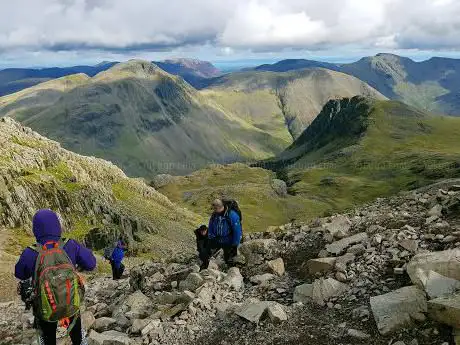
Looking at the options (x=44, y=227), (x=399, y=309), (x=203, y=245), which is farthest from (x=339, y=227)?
(x=44, y=227)

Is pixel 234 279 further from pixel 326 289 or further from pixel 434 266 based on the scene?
pixel 434 266

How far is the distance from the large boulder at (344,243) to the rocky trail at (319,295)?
40 mm

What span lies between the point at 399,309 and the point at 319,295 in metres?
3.15

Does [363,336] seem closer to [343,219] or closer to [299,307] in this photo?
[299,307]

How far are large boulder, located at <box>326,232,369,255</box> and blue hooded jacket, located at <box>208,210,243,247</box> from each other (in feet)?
12.8

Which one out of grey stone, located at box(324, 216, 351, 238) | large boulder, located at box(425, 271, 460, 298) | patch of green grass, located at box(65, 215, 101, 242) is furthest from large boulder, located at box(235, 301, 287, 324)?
patch of green grass, located at box(65, 215, 101, 242)

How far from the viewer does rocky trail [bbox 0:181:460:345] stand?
41.5 ft

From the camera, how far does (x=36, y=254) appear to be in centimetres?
1090

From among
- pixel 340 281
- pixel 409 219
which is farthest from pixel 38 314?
pixel 409 219

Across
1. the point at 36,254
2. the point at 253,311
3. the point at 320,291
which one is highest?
the point at 36,254

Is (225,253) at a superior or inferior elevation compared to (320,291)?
inferior

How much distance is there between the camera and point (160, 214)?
123m

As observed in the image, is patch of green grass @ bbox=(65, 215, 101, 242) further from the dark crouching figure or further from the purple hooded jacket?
the purple hooded jacket

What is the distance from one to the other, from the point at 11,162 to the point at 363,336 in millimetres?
96760
